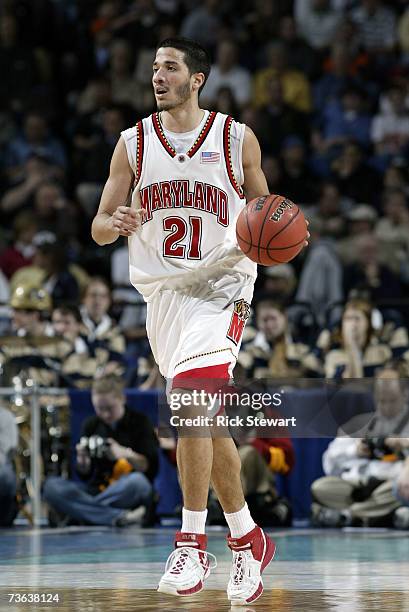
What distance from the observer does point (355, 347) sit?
11.7m

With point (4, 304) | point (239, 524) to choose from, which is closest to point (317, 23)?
point (4, 304)

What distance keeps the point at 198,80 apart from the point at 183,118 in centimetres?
20

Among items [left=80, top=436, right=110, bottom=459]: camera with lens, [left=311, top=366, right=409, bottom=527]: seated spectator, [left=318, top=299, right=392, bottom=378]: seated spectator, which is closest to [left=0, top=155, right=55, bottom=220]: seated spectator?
[left=318, top=299, right=392, bottom=378]: seated spectator

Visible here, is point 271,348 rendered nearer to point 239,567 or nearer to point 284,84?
point 239,567

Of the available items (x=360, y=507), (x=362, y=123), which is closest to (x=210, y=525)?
(x=360, y=507)

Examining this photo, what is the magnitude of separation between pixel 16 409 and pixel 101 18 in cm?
872

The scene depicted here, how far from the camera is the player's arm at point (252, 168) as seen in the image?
21.3 feet

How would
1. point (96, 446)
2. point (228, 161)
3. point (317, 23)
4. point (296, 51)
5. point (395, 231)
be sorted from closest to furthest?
point (228, 161)
point (96, 446)
point (395, 231)
point (296, 51)
point (317, 23)

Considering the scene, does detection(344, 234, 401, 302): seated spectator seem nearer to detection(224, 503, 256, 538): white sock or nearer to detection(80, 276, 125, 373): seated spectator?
detection(80, 276, 125, 373): seated spectator

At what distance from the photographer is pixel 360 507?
1046cm

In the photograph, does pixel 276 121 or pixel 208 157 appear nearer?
pixel 208 157

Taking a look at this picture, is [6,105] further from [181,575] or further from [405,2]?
[181,575]

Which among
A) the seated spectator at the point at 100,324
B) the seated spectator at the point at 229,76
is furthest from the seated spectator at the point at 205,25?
the seated spectator at the point at 100,324

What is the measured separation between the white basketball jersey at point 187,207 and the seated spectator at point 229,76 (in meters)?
10.8
